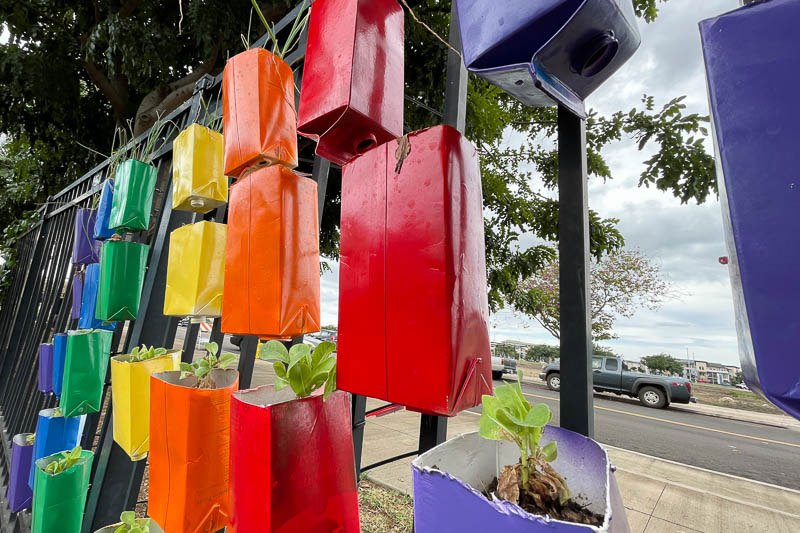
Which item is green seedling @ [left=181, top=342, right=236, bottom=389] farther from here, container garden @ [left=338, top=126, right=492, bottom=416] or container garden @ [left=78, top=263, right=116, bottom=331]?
container garden @ [left=78, top=263, right=116, bottom=331]

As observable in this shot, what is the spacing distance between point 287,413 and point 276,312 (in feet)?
0.68

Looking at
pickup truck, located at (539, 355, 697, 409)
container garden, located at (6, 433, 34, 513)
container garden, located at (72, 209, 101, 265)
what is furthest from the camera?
pickup truck, located at (539, 355, 697, 409)

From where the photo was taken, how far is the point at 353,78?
23.9 inches

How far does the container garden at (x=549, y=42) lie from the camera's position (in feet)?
1.19

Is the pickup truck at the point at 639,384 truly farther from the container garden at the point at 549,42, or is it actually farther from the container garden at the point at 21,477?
the container garden at the point at 549,42

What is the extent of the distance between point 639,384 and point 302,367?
11.9 m

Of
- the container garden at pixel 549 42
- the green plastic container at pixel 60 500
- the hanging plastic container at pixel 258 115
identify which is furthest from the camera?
the green plastic container at pixel 60 500

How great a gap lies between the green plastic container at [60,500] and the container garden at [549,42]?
2110 millimetres

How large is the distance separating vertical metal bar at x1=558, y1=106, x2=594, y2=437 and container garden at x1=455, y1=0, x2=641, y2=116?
53 mm

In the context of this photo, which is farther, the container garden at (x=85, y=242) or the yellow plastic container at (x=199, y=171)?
the container garden at (x=85, y=242)

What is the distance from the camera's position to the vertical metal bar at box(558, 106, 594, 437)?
443 millimetres

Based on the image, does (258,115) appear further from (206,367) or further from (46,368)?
(46,368)

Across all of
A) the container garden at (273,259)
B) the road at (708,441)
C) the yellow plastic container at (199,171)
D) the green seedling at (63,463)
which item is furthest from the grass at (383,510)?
the road at (708,441)

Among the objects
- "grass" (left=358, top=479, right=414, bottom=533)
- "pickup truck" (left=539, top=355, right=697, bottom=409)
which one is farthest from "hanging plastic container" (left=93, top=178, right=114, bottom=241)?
"pickup truck" (left=539, top=355, right=697, bottom=409)
